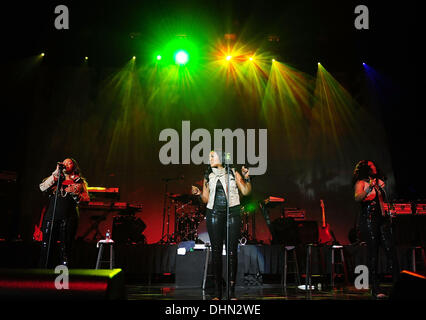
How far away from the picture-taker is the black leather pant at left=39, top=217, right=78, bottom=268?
166 inches

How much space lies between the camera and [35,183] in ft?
30.7

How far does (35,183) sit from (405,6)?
9.98 meters

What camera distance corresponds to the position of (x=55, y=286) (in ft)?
4.96

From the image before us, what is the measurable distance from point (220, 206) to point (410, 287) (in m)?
2.23

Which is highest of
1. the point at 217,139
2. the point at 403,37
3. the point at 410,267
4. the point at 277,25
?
the point at 277,25

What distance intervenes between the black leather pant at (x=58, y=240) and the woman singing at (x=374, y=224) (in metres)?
3.77

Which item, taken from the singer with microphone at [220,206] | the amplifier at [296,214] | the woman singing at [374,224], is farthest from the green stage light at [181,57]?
the woman singing at [374,224]

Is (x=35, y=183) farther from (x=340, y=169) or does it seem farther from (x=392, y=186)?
(x=392, y=186)
